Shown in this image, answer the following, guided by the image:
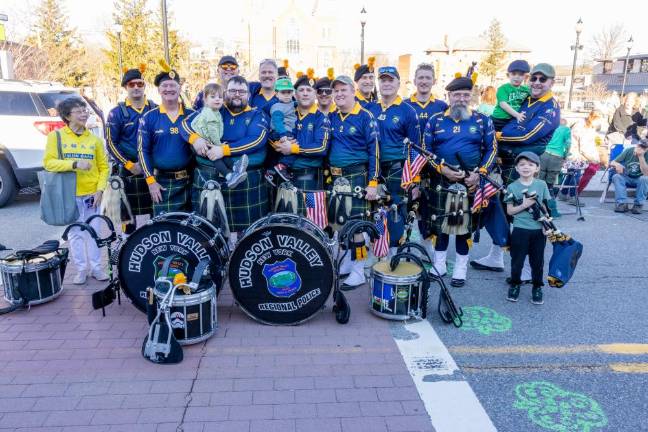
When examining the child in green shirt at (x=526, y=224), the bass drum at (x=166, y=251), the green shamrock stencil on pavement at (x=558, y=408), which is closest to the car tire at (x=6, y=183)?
the bass drum at (x=166, y=251)

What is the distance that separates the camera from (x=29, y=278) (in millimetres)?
4586

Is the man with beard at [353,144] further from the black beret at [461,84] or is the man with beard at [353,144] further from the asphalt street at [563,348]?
the asphalt street at [563,348]

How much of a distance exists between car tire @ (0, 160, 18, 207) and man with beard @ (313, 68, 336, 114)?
6.73 meters

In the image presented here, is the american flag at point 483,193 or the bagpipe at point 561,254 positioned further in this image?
the american flag at point 483,193

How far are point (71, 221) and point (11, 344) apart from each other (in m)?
1.56

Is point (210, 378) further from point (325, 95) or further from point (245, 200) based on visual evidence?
point (325, 95)

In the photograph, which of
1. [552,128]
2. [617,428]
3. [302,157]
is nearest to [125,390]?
[302,157]

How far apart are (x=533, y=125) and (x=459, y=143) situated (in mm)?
1022

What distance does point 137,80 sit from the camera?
5.53 metres

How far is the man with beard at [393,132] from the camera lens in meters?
5.31

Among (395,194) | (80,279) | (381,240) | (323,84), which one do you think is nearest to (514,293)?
(381,240)

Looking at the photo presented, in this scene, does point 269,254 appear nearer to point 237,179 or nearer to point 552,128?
point 237,179

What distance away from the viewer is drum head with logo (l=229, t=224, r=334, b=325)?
4.11 meters

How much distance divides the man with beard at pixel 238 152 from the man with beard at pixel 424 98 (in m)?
2.08
